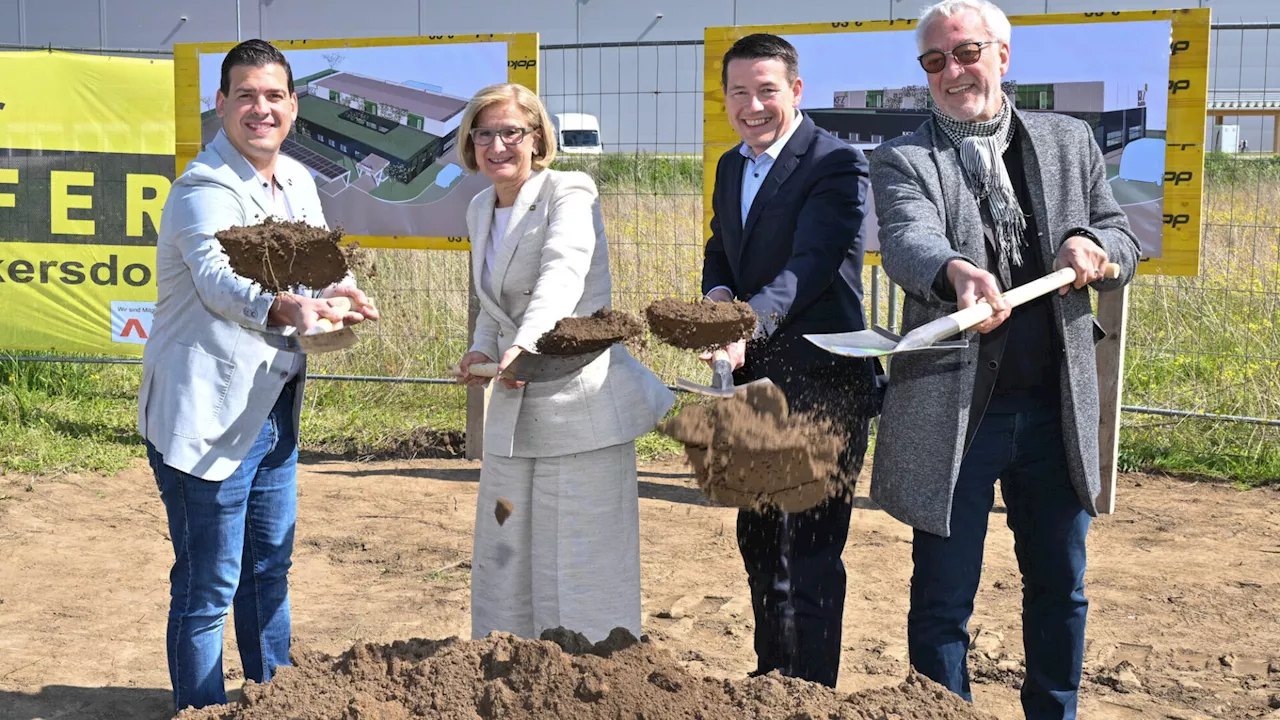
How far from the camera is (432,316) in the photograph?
7.98 metres

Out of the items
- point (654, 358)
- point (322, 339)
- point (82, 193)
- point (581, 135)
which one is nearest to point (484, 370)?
point (322, 339)

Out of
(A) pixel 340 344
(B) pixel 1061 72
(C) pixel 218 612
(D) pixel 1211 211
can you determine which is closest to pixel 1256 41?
(D) pixel 1211 211

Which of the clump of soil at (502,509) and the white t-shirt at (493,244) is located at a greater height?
the white t-shirt at (493,244)

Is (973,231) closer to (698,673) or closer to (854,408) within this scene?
(854,408)

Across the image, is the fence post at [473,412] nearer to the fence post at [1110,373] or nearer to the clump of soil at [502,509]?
the clump of soil at [502,509]

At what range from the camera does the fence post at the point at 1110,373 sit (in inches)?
202

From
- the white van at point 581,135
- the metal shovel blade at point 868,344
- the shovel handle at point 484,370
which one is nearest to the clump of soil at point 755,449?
the metal shovel blade at point 868,344

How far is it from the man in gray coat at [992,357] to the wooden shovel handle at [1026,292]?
0.16 feet

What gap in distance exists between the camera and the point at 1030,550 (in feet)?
10.1

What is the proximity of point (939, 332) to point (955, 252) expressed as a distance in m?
0.27

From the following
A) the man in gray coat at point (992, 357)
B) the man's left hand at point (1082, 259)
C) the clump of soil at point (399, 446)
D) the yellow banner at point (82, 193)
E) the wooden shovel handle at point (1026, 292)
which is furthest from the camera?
the yellow banner at point (82, 193)

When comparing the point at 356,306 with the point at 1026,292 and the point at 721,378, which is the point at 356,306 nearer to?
the point at 721,378

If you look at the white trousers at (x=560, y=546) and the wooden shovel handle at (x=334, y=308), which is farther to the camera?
the white trousers at (x=560, y=546)

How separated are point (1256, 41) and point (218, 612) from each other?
7.40 meters
